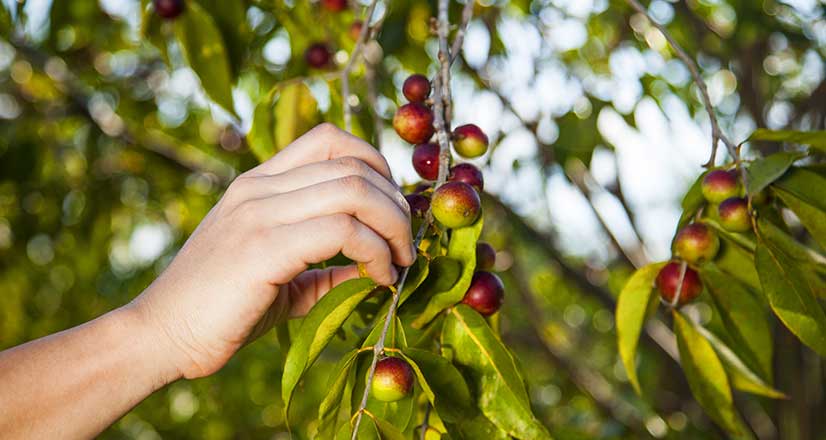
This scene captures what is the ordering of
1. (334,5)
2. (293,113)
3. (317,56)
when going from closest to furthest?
(293,113), (317,56), (334,5)

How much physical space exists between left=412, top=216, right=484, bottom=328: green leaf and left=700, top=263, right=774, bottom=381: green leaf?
475 millimetres

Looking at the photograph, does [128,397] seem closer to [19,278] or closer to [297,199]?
[297,199]

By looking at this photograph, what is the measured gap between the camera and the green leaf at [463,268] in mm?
1078

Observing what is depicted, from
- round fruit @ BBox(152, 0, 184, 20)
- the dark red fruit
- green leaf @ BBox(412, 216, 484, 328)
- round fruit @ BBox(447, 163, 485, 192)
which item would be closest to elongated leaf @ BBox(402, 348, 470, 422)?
green leaf @ BBox(412, 216, 484, 328)

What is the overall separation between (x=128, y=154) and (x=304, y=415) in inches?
83.5

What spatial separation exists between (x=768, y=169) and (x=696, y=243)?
0.16m

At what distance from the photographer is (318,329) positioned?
3.36ft

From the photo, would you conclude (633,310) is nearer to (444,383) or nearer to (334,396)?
(444,383)

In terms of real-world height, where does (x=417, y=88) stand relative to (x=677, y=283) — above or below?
above

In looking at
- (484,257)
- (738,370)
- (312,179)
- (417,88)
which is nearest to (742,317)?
(738,370)

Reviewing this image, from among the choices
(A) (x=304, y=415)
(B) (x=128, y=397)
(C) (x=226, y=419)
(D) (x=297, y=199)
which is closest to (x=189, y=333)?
(B) (x=128, y=397)

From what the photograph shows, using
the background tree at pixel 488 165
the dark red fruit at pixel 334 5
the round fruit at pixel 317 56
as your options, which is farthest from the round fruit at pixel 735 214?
the dark red fruit at pixel 334 5

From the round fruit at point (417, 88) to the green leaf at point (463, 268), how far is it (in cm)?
30

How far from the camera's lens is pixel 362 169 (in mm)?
1109
